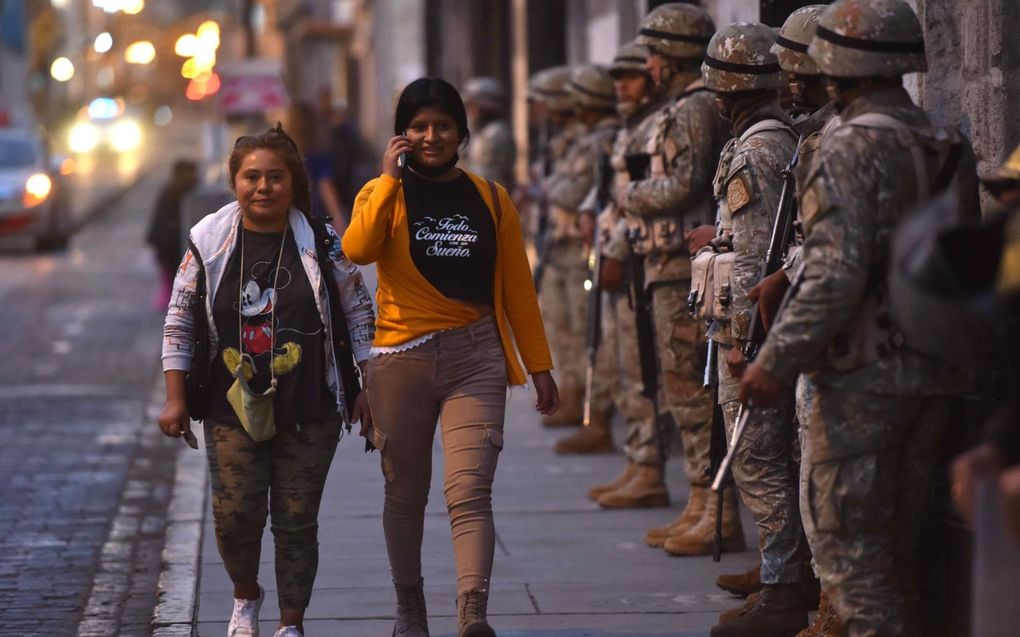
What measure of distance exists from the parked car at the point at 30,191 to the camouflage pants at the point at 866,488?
24826 millimetres

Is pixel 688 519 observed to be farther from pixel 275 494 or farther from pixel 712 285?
pixel 275 494

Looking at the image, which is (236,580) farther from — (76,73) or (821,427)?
(76,73)

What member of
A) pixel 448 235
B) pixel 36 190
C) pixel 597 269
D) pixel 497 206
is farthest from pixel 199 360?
pixel 36 190

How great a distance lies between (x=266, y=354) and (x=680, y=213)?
2.58 metres

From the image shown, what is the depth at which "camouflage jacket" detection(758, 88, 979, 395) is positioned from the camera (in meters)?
5.00

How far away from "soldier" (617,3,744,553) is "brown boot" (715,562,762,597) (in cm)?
73

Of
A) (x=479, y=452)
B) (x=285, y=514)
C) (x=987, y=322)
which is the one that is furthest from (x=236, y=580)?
(x=987, y=322)

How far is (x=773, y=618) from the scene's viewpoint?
6402 mm

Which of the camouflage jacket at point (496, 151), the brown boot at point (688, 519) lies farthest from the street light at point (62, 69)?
the brown boot at point (688, 519)

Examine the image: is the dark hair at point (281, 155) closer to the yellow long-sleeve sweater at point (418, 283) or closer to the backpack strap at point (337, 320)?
Answer: the backpack strap at point (337, 320)

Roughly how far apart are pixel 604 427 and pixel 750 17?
2.43 m

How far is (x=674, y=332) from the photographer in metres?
8.05

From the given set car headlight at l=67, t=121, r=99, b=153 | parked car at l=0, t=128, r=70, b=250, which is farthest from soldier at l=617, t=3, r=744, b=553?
car headlight at l=67, t=121, r=99, b=153

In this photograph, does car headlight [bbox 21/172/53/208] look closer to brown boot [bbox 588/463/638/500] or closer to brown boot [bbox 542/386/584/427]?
brown boot [bbox 542/386/584/427]
